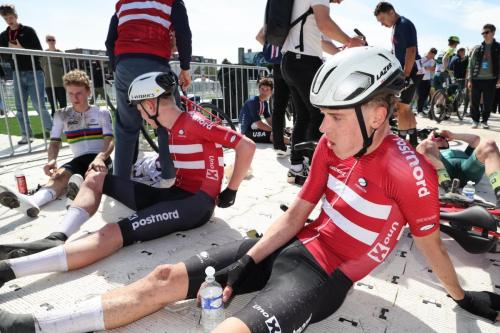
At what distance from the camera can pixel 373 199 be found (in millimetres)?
1799

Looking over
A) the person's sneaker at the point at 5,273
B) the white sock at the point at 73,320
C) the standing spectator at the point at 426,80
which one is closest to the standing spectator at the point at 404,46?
the white sock at the point at 73,320

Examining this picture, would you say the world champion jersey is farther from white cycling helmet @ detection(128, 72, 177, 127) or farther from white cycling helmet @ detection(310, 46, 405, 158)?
white cycling helmet @ detection(310, 46, 405, 158)

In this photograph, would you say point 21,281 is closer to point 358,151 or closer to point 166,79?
point 166,79

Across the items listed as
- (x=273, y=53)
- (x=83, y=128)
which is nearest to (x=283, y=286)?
(x=83, y=128)

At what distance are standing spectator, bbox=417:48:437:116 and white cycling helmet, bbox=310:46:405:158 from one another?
11.2 metres

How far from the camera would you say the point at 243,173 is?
307 centimetres

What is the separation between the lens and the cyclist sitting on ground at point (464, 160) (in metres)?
3.55

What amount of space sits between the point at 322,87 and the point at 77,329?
167 centimetres

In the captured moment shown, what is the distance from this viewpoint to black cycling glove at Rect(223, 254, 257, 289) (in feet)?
5.80

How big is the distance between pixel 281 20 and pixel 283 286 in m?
3.19

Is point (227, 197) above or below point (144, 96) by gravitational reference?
below

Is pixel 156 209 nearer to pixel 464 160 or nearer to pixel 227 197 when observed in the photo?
pixel 227 197

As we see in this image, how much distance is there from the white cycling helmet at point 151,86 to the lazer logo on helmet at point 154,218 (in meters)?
0.96

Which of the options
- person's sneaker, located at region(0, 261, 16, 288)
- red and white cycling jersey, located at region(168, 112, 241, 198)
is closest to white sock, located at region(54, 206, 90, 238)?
person's sneaker, located at region(0, 261, 16, 288)
